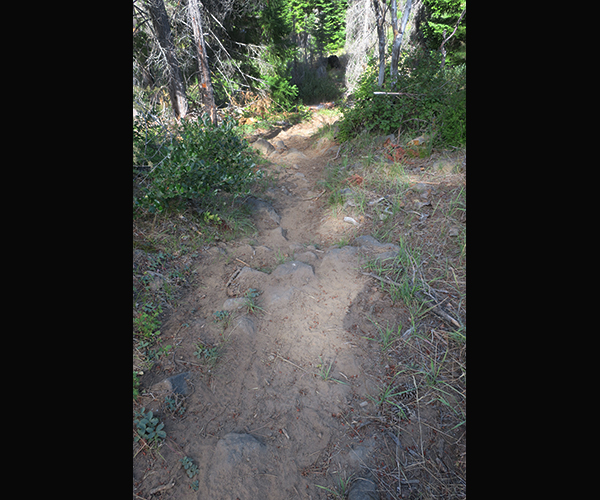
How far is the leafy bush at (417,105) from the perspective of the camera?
505 cm

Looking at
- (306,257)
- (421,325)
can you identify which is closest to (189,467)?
(421,325)

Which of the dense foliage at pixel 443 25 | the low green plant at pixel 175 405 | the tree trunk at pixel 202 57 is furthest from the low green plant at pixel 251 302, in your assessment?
the dense foliage at pixel 443 25

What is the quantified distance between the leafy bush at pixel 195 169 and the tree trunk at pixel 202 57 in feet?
7.34

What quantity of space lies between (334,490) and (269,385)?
27.4 inches

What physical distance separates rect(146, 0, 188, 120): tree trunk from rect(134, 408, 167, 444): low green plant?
7.43 metres

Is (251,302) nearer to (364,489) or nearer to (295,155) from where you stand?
(364,489)

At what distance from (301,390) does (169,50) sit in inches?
312

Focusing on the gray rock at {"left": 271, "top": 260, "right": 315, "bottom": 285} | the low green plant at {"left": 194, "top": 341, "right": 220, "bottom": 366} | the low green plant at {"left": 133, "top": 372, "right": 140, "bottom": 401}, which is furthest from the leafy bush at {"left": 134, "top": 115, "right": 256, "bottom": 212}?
the low green plant at {"left": 133, "top": 372, "right": 140, "bottom": 401}

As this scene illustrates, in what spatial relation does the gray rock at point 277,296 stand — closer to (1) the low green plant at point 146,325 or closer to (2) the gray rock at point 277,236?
(1) the low green plant at point 146,325

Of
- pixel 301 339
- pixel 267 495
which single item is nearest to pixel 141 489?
pixel 267 495

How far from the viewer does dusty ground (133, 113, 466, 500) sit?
1.56 metres

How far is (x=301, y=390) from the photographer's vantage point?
202 centimetres

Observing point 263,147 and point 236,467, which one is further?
Result: point 263,147

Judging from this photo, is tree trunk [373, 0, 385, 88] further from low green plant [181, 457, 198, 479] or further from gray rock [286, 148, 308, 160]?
low green plant [181, 457, 198, 479]
